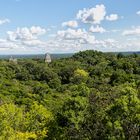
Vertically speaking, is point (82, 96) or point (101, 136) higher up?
point (82, 96)

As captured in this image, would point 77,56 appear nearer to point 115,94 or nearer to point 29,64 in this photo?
point 29,64

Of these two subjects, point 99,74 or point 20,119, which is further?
point 99,74

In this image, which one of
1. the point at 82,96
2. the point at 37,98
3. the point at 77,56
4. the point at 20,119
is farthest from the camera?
the point at 77,56

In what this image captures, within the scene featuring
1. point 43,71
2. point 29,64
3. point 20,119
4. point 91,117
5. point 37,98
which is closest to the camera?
point 91,117

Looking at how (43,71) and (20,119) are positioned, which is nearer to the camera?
(20,119)

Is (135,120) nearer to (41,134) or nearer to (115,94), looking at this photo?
(115,94)

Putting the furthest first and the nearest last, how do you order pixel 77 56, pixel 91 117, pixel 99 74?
1. pixel 77 56
2. pixel 99 74
3. pixel 91 117

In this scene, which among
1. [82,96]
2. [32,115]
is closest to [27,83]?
[32,115]

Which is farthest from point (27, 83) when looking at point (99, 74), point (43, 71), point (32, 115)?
point (32, 115)

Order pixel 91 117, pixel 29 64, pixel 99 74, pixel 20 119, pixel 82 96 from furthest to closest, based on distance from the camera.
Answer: pixel 29 64 < pixel 99 74 < pixel 20 119 < pixel 82 96 < pixel 91 117

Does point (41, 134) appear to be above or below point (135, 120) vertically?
below
